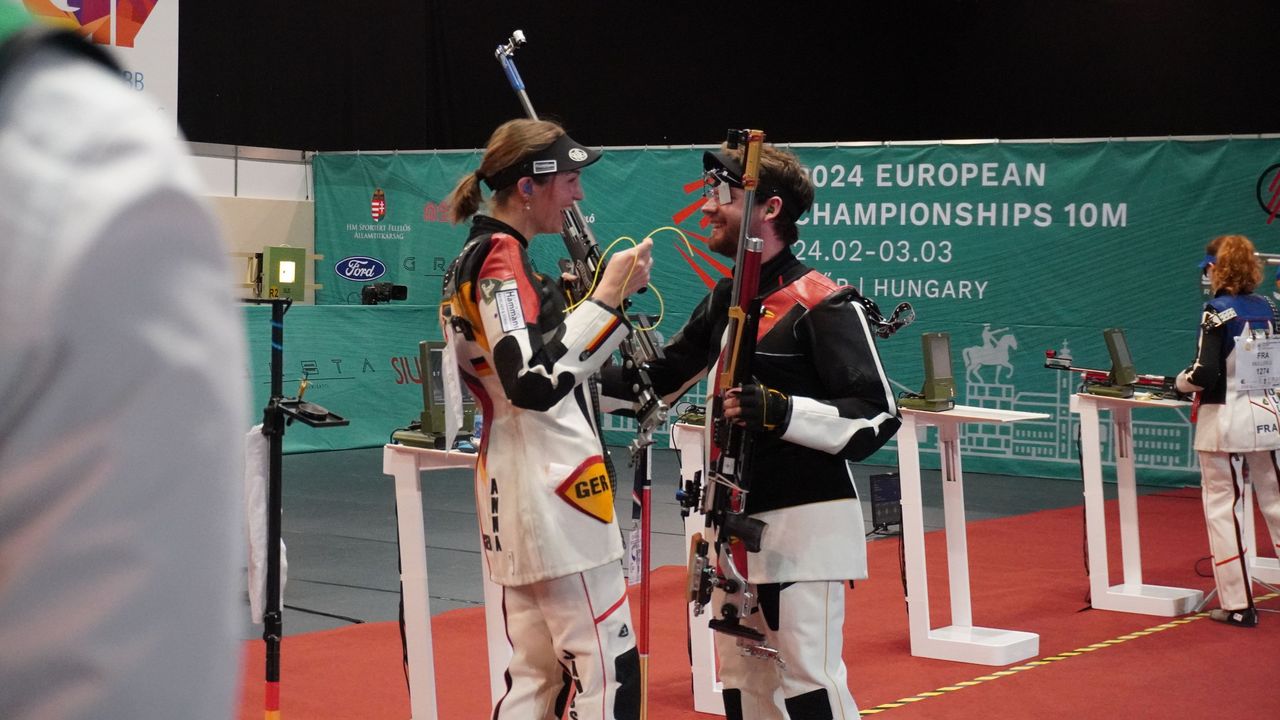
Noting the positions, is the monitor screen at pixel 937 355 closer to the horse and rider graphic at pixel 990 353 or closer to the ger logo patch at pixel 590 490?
the ger logo patch at pixel 590 490

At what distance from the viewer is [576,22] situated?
602 inches

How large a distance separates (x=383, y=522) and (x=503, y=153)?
18.9 ft

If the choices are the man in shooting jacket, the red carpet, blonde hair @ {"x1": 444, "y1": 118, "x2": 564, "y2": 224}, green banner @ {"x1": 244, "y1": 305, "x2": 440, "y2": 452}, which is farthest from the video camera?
the man in shooting jacket

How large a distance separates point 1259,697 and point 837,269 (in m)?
6.49

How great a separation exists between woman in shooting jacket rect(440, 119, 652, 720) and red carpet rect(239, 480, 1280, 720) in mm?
1716

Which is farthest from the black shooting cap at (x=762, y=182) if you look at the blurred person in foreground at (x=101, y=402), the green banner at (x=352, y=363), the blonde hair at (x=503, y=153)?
the green banner at (x=352, y=363)

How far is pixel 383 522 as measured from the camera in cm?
884

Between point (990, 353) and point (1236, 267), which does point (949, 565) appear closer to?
point (1236, 267)

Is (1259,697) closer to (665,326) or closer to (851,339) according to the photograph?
(851,339)

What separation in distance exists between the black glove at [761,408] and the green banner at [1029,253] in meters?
7.71

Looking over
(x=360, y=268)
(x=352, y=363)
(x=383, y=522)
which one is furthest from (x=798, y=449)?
(x=360, y=268)

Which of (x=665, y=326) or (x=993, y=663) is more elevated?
(x=665, y=326)

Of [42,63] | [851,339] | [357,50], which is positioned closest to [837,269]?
[357,50]

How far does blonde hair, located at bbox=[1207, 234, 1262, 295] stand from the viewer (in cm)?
660
